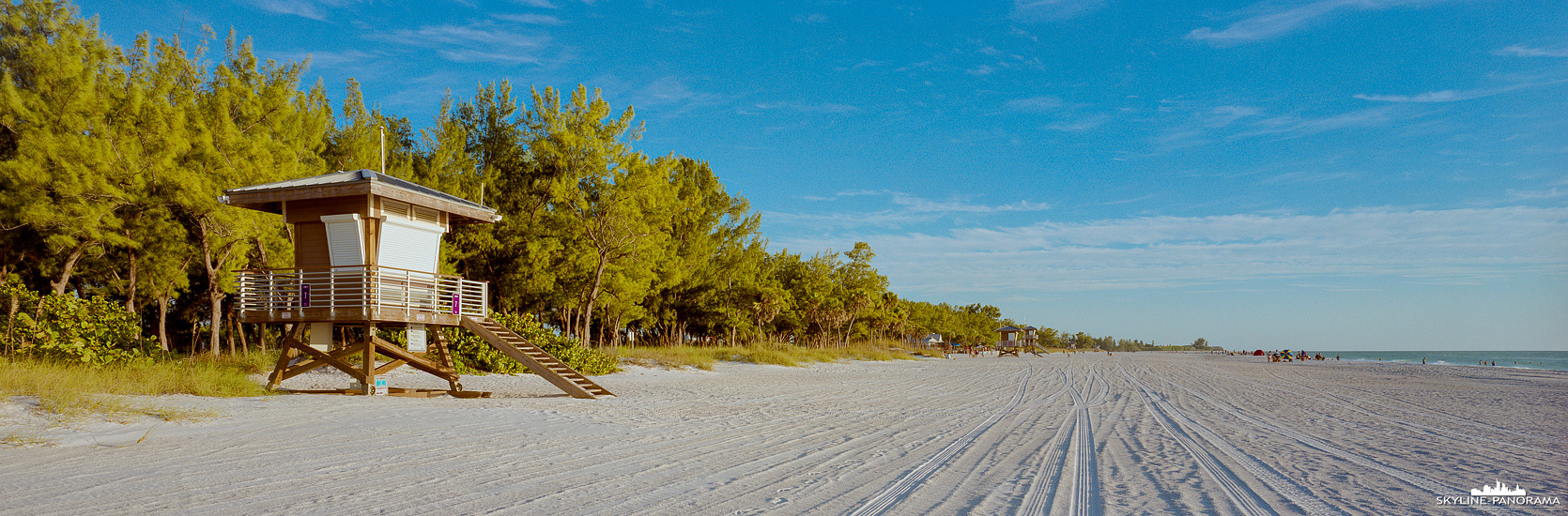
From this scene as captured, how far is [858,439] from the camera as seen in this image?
988 cm

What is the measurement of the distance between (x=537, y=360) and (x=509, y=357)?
6.85 meters

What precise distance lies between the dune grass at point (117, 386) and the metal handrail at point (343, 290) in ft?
5.47

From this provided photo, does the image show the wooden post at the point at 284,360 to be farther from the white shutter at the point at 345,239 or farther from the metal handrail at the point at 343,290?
the white shutter at the point at 345,239

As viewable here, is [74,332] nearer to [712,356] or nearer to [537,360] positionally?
[537,360]

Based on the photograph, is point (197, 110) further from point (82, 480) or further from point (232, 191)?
point (82, 480)

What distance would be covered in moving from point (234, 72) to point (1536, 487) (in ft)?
101

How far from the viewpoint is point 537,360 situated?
16219 mm

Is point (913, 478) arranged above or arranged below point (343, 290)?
below

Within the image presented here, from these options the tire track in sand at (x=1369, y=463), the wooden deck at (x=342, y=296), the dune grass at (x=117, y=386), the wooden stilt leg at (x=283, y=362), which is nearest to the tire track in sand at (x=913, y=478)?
the tire track in sand at (x=1369, y=463)

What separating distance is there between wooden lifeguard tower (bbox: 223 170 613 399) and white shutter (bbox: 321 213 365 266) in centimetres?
2

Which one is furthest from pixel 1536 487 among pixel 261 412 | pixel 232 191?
pixel 232 191

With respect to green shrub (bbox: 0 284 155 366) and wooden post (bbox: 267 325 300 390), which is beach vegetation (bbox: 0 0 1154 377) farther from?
wooden post (bbox: 267 325 300 390)

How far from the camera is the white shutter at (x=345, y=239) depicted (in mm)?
15125

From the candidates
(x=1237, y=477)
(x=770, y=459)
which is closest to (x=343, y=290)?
(x=770, y=459)
